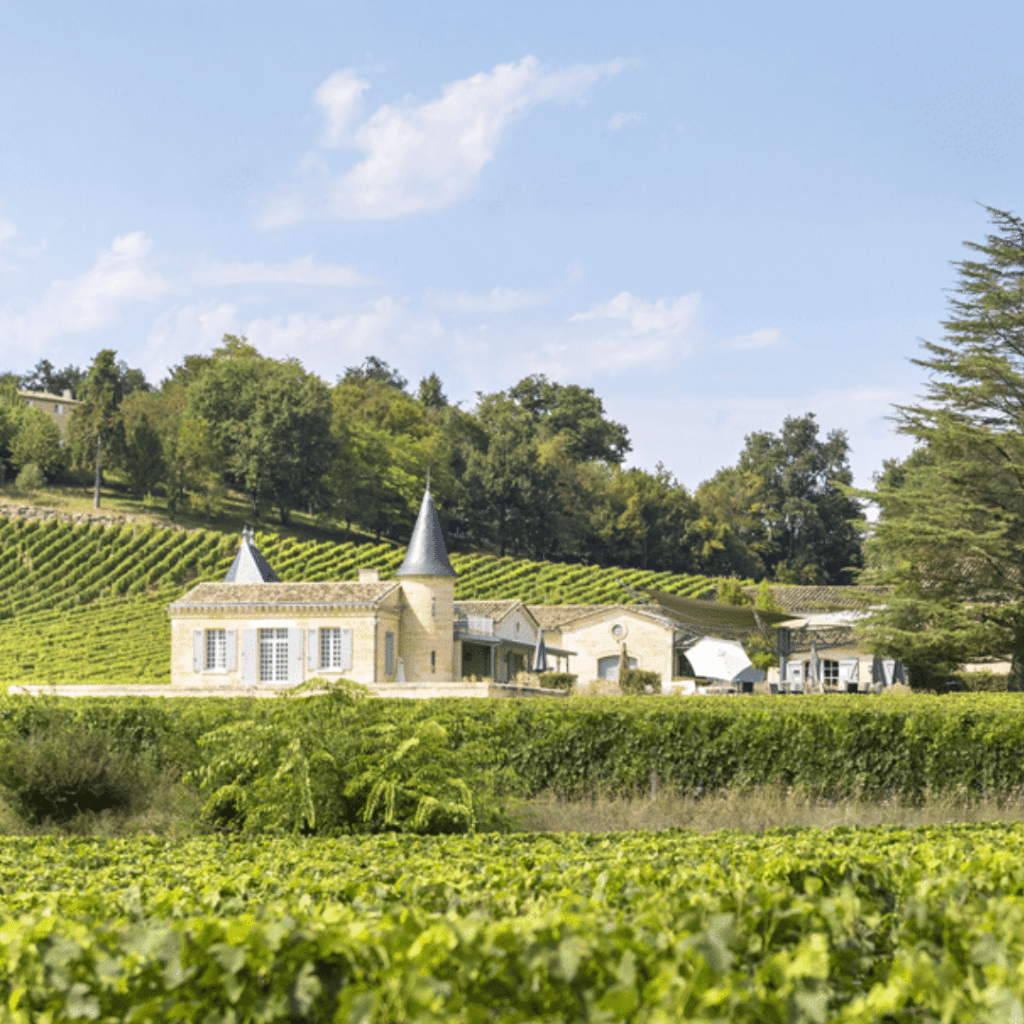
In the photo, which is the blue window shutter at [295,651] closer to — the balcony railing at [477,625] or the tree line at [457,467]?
the balcony railing at [477,625]

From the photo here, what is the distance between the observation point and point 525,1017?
2449 mm

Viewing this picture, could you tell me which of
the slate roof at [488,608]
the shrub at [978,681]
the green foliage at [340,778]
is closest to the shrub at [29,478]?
the slate roof at [488,608]

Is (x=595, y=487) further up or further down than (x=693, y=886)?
further up

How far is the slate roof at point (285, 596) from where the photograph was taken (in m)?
29.6

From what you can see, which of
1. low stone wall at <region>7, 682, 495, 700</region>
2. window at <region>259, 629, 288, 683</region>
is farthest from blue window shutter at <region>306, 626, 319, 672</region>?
low stone wall at <region>7, 682, 495, 700</region>

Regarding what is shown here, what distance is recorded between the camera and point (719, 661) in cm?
2862

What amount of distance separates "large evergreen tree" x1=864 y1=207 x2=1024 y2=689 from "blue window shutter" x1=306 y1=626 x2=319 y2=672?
1482 centimetres

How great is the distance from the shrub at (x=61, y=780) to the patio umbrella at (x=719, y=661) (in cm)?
2044

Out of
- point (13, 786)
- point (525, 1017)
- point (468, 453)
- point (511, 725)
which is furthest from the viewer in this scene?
point (468, 453)

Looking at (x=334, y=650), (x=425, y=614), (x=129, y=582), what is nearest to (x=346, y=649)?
(x=334, y=650)

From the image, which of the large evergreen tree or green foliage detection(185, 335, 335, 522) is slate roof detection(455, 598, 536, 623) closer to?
the large evergreen tree

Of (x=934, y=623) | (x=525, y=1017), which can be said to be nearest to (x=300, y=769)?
(x=525, y=1017)

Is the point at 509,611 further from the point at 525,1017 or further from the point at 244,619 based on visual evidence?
the point at 525,1017

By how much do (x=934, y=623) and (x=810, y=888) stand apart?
83.8 feet
